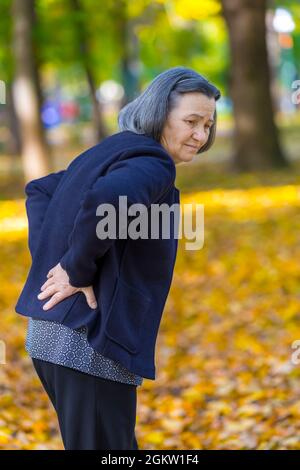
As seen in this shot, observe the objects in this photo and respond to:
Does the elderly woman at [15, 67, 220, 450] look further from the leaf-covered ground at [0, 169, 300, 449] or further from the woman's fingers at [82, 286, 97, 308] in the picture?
the leaf-covered ground at [0, 169, 300, 449]

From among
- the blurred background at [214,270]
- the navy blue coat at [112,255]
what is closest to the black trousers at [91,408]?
the navy blue coat at [112,255]

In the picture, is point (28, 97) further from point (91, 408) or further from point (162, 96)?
point (91, 408)

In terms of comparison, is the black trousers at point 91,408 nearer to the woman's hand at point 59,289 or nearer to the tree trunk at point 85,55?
the woman's hand at point 59,289

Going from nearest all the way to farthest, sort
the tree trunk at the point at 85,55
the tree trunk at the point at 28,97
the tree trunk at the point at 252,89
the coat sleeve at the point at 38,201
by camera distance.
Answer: the coat sleeve at the point at 38,201, the tree trunk at the point at 28,97, the tree trunk at the point at 252,89, the tree trunk at the point at 85,55

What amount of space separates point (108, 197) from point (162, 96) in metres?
0.49

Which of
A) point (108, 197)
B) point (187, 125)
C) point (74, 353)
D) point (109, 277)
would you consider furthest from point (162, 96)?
point (74, 353)

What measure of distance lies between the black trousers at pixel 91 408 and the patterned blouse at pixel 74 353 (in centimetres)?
3

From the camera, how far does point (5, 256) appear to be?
12586mm

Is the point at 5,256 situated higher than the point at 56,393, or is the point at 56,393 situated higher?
the point at 5,256

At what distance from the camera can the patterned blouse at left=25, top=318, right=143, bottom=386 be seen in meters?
3.16

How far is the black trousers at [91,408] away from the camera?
320 cm

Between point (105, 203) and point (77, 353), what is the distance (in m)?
0.55

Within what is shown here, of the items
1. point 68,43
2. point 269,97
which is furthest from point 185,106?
point 68,43

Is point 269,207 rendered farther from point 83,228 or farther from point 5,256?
point 83,228
